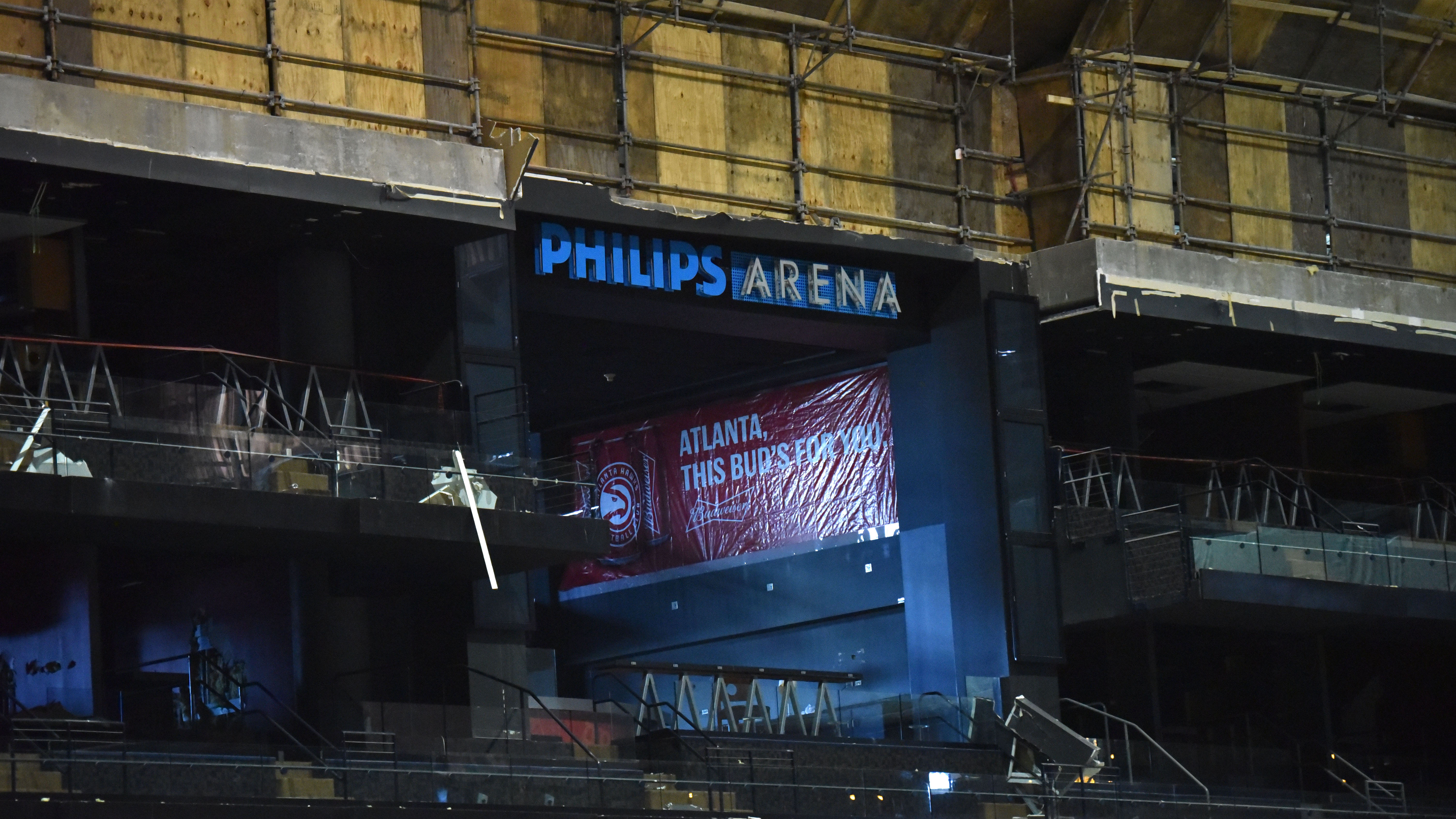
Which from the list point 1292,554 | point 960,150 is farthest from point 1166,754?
point 960,150

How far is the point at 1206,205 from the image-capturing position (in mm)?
29000

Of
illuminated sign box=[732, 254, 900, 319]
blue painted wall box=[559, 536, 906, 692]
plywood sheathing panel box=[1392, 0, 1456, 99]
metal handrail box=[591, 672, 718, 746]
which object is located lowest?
metal handrail box=[591, 672, 718, 746]

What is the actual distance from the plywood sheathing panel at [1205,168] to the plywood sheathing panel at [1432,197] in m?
3.38

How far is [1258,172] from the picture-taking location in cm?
2970

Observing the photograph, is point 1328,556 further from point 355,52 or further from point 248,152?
point 248,152

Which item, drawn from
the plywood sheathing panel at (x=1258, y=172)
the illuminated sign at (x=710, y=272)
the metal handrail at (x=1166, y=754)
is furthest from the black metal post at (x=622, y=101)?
the plywood sheathing panel at (x=1258, y=172)

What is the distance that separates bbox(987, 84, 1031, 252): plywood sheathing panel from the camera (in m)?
28.1

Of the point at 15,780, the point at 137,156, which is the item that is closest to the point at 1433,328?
the point at 137,156

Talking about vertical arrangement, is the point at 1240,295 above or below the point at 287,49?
below

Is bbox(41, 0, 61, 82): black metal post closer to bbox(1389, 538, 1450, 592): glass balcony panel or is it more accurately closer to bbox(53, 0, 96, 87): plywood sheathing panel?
bbox(53, 0, 96, 87): plywood sheathing panel

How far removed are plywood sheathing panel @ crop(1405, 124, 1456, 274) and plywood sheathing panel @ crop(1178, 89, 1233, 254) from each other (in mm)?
3384

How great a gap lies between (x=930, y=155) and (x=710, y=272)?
3.40 m

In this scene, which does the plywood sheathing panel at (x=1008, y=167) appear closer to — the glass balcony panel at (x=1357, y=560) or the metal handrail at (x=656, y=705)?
the glass balcony panel at (x=1357, y=560)

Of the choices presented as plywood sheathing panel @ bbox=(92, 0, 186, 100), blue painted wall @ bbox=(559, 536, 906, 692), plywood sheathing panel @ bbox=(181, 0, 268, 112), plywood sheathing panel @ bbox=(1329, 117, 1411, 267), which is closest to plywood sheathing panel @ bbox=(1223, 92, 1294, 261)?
plywood sheathing panel @ bbox=(1329, 117, 1411, 267)
